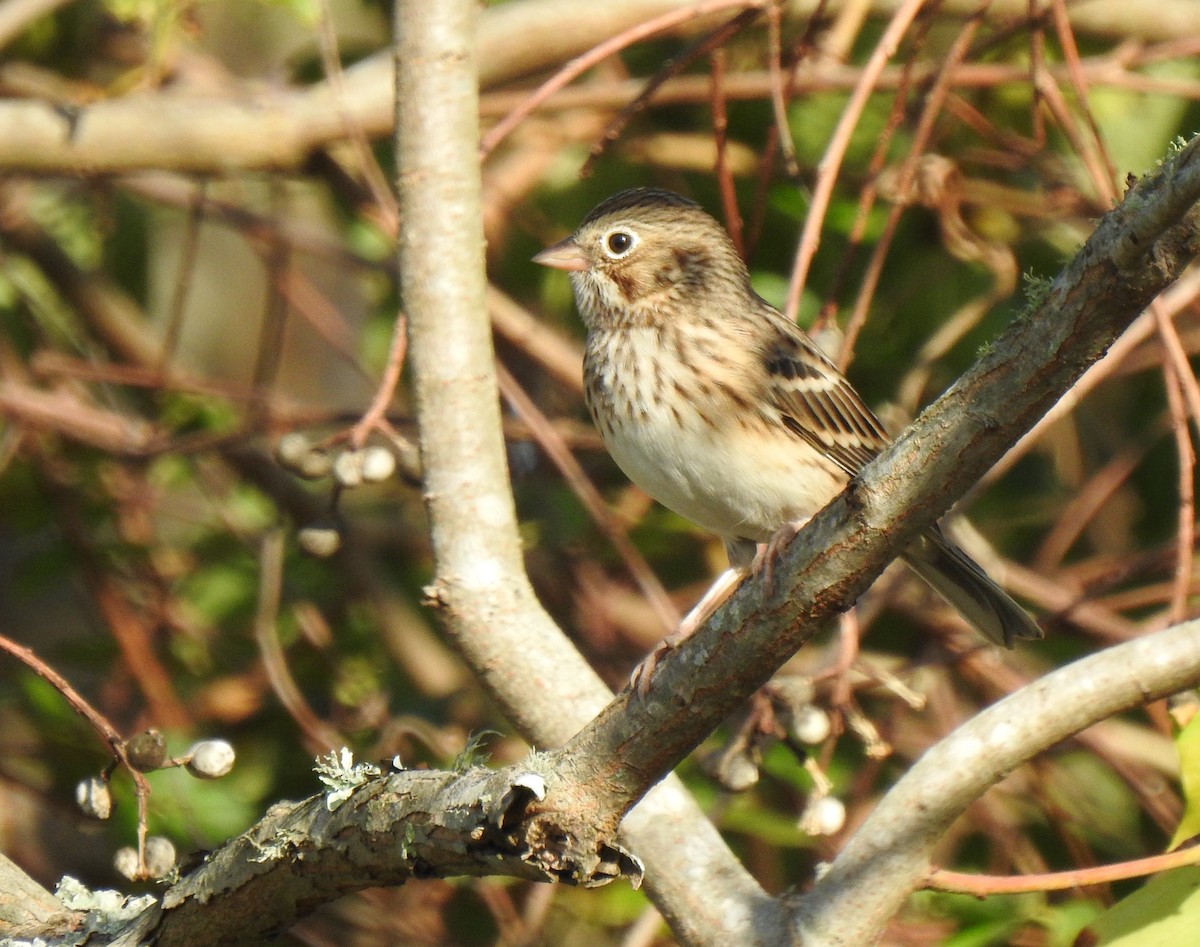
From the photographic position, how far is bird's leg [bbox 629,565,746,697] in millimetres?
2209

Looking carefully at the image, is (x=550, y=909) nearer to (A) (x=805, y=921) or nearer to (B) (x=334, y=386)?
(A) (x=805, y=921)

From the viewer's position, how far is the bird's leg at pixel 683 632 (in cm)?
221

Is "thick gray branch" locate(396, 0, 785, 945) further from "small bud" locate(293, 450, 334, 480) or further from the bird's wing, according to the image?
the bird's wing

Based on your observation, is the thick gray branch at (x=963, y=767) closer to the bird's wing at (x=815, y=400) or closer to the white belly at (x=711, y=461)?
the white belly at (x=711, y=461)

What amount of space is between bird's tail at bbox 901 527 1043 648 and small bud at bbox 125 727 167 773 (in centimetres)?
160

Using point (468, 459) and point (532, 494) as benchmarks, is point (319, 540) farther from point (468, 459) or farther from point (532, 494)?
point (532, 494)

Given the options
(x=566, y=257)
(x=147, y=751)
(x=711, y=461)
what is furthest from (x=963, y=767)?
(x=566, y=257)

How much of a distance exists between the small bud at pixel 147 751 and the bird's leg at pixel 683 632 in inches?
29.5

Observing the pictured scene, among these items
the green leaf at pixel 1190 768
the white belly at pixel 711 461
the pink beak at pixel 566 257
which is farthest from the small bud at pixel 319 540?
the green leaf at pixel 1190 768

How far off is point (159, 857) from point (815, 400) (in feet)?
5.66

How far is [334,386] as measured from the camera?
7820mm

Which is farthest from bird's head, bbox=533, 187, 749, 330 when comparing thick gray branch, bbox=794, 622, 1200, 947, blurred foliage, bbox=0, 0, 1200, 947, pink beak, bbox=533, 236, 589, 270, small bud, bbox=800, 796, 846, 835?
thick gray branch, bbox=794, 622, 1200, 947

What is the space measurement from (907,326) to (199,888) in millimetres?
2620

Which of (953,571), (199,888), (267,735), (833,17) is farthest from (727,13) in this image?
(199,888)
